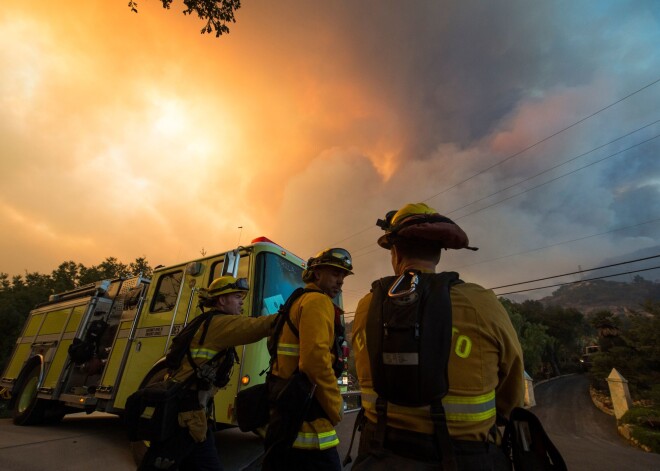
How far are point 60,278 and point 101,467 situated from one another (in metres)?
47.2

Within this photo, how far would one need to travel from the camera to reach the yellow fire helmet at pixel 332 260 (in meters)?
2.63

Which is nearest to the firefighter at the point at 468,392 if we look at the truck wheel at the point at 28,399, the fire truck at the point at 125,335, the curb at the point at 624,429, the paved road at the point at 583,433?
the fire truck at the point at 125,335

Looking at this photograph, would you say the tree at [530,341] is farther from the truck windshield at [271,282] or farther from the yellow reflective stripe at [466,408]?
the yellow reflective stripe at [466,408]

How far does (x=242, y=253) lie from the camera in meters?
4.71

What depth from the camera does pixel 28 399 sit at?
23.1 ft

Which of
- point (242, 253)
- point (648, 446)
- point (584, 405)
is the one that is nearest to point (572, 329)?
point (584, 405)

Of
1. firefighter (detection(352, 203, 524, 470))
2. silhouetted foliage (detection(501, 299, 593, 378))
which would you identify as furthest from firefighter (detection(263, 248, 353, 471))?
silhouetted foliage (detection(501, 299, 593, 378))

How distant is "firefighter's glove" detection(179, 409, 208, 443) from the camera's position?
2439mm

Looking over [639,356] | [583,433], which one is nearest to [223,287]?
[583,433]

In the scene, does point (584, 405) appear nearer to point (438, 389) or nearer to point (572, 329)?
point (438, 389)

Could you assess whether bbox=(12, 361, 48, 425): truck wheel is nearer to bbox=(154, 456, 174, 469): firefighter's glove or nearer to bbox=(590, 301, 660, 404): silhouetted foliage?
bbox=(154, 456, 174, 469): firefighter's glove

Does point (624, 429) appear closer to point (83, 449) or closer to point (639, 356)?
point (639, 356)

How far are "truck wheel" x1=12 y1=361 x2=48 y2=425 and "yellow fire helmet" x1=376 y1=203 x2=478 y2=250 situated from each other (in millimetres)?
8324

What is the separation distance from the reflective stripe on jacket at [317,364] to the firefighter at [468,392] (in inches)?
18.2
